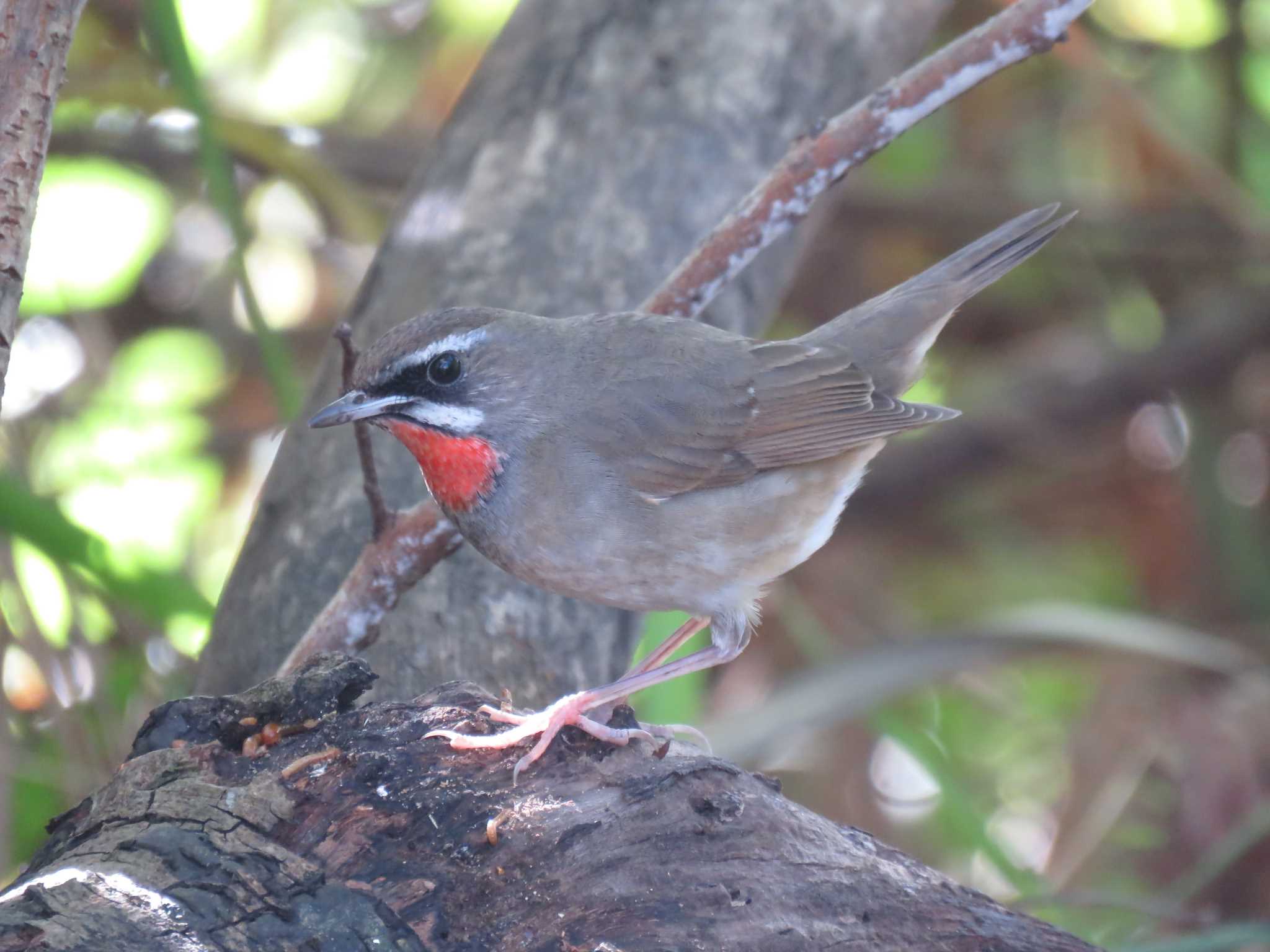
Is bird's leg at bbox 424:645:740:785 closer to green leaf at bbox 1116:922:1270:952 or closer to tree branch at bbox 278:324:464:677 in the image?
tree branch at bbox 278:324:464:677

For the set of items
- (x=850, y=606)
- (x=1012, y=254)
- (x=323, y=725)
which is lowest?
(x=323, y=725)

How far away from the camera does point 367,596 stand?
3037mm

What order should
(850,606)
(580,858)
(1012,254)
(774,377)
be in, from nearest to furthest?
(580,858) → (774,377) → (1012,254) → (850,606)

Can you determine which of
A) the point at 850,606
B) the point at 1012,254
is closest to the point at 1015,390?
the point at 850,606

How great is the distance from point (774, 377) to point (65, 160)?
140 inches

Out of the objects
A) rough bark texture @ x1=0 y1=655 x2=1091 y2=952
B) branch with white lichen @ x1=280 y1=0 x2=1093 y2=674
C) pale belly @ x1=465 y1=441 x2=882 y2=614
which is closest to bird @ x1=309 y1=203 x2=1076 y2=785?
pale belly @ x1=465 y1=441 x2=882 y2=614

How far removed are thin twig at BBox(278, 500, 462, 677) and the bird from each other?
175 millimetres

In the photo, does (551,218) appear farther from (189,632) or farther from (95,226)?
(95,226)

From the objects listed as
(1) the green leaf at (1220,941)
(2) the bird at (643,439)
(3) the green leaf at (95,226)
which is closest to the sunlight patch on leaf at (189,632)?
(2) the bird at (643,439)

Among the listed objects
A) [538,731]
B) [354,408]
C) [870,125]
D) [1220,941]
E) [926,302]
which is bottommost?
[538,731]

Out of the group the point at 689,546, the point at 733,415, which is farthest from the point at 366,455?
the point at 733,415

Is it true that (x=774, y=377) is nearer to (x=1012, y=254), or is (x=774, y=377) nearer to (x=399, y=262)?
(x=1012, y=254)

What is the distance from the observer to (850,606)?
689cm

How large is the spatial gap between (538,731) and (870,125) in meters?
1.68
